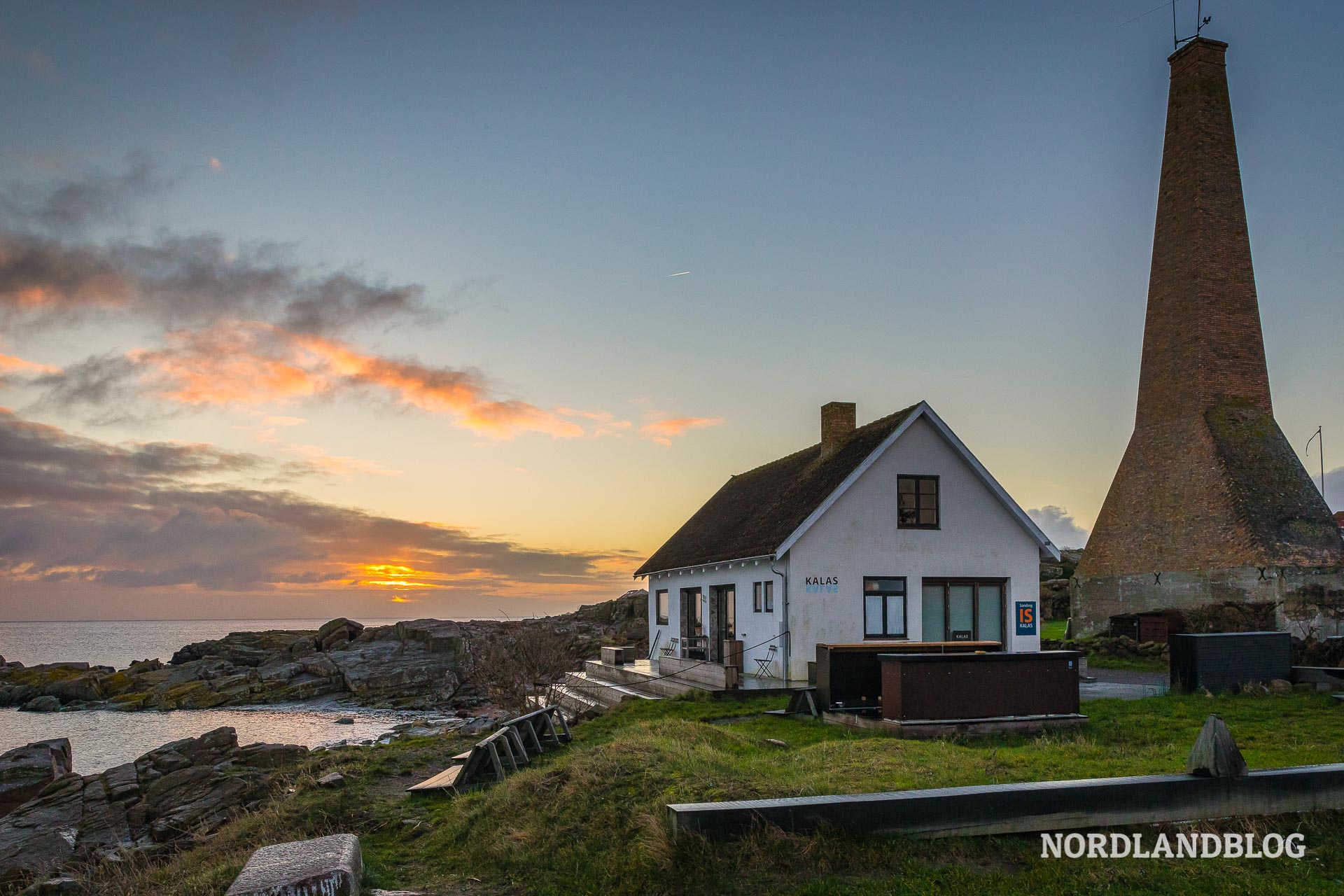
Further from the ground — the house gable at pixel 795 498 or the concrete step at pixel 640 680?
the house gable at pixel 795 498

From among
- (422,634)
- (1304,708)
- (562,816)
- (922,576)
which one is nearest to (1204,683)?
(1304,708)

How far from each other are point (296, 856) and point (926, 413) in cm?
1972

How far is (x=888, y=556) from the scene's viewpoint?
23859 millimetres

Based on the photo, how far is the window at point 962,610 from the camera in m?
24.2

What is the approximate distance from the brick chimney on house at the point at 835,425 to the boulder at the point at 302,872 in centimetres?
2079

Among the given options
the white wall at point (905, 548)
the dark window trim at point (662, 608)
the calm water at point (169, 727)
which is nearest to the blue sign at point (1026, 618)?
the white wall at point (905, 548)

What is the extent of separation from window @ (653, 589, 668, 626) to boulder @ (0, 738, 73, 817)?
58.5ft

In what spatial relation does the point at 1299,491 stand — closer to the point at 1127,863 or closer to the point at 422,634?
the point at 1127,863

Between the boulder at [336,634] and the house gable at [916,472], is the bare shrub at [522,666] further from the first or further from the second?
the boulder at [336,634]

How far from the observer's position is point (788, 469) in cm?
2984

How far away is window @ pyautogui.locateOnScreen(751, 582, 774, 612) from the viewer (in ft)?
77.7

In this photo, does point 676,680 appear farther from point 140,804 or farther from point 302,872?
point 302,872

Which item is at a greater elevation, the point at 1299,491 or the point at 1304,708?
the point at 1299,491
